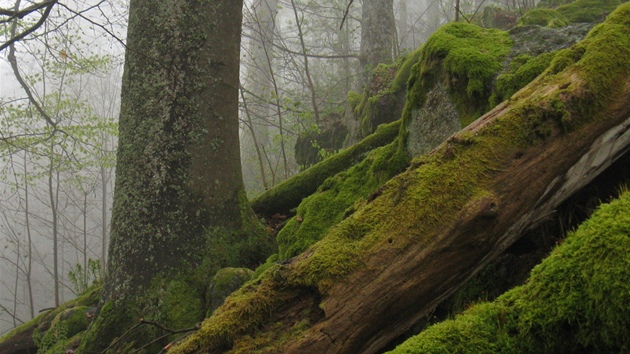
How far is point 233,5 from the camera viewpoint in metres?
5.15

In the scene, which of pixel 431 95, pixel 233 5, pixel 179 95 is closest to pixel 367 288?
pixel 431 95

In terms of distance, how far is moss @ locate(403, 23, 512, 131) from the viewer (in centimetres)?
395

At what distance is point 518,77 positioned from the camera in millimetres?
3666

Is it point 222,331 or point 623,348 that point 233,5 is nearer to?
point 222,331

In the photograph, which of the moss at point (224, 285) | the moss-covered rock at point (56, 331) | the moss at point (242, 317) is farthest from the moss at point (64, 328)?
the moss at point (242, 317)

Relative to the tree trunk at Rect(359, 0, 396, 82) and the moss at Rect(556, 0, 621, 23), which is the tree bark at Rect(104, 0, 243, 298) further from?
the tree trunk at Rect(359, 0, 396, 82)

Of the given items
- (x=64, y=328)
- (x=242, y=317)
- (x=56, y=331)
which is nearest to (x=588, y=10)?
(x=242, y=317)

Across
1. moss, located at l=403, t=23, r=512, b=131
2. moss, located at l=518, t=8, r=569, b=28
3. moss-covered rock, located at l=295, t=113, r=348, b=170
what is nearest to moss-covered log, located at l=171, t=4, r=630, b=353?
moss, located at l=403, t=23, r=512, b=131

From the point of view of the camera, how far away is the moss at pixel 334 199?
4.39 m

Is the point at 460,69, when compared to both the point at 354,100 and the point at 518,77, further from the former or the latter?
the point at 354,100

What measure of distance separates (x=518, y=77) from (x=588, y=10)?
323 cm

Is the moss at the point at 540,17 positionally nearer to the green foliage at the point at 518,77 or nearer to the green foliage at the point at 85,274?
the green foliage at the point at 518,77

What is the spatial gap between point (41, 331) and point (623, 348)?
6569 mm

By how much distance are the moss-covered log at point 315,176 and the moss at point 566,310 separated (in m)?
3.88
